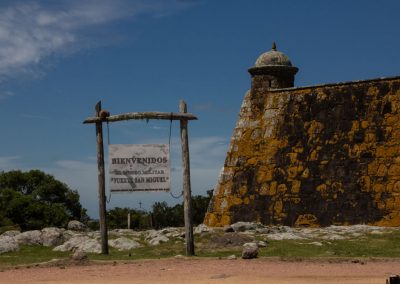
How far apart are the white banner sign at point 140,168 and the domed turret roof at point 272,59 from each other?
414 inches

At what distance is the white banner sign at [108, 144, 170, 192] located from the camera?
14.0m

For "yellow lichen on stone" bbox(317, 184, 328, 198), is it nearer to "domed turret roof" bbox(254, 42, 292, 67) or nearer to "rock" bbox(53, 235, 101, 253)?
"domed turret roof" bbox(254, 42, 292, 67)

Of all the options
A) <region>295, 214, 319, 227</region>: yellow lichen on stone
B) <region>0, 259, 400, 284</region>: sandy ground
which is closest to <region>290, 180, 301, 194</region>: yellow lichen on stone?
<region>295, 214, 319, 227</region>: yellow lichen on stone

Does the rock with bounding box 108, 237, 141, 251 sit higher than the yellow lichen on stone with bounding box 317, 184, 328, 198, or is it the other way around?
the yellow lichen on stone with bounding box 317, 184, 328, 198

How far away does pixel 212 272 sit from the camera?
10477 millimetres

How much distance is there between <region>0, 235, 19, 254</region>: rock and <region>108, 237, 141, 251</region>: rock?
227 cm

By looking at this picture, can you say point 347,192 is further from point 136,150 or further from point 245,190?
point 136,150

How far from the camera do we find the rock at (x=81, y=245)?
1519 cm

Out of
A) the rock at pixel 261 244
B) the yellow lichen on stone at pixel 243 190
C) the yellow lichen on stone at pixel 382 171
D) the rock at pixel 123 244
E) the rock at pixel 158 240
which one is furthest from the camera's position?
the yellow lichen on stone at pixel 243 190

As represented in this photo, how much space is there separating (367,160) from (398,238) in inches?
188

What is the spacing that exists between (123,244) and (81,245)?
0.99 meters

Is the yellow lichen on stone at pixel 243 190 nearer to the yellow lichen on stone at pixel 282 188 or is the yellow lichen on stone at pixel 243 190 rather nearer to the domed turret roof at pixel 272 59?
the yellow lichen on stone at pixel 282 188

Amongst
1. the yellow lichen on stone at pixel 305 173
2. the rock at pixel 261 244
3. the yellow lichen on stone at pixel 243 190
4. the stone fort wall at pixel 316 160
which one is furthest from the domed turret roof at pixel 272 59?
the rock at pixel 261 244

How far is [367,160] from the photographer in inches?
817
